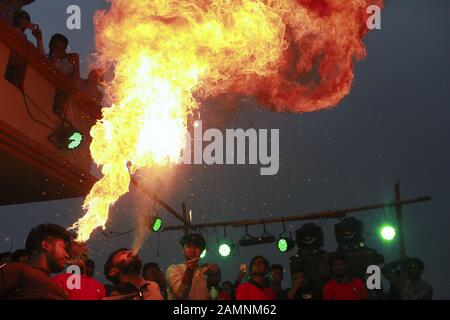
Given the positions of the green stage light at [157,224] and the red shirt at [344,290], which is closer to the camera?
the red shirt at [344,290]

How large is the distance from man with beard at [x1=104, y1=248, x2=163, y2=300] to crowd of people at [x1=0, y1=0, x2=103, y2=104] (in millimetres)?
4901

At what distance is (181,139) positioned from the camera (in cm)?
743

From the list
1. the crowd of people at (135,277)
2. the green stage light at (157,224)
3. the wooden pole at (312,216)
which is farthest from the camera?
the wooden pole at (312,216)

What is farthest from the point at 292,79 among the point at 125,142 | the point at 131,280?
the point at 131,280

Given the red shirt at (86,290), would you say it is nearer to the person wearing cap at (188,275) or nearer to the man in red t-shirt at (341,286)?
the person wearing cap at (188,275)

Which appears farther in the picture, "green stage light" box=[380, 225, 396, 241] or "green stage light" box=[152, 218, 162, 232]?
"green stage light" box=[380, 225, 396, 241]

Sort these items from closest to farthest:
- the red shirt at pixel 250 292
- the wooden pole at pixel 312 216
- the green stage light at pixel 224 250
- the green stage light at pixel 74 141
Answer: the red shirt at pixel 250 292, the green stage light at pixel 74 141, the wooden pole at pixel 312 216, the green stage light at pixel 224 250

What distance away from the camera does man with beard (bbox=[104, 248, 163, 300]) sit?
4.43 metres

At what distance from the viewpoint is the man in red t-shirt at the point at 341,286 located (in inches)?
257

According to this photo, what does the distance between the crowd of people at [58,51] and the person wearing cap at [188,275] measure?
5.05m

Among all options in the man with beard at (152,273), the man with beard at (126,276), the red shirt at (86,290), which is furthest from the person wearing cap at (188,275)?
the man with beard at (152,273)

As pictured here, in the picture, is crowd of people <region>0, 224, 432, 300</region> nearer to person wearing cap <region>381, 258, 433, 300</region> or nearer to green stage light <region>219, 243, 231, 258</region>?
person wearing cap <region>381, 258, 433, 300</region>

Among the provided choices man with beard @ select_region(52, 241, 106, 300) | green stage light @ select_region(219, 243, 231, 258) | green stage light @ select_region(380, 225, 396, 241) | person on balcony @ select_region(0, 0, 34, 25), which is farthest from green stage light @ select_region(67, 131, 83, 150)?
green stage light @ select_region(380, 225, 396, 241)

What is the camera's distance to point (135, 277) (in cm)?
452
